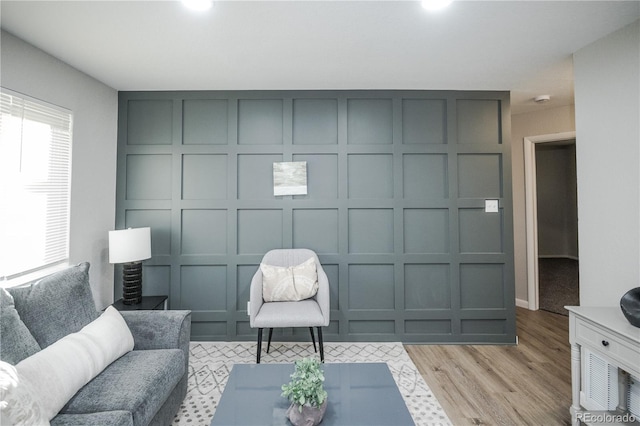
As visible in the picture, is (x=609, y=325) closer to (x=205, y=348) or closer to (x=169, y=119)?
(x=205, y=348)

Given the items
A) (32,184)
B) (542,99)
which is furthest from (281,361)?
(542,99)

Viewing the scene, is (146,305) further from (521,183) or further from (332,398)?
(521,183)

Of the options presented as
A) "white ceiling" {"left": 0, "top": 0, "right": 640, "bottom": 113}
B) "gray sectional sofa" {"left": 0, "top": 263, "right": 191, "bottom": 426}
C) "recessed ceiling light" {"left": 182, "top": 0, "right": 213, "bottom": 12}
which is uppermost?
"white ceiling" {"left": 0, "top": 0, "right": 640, "bottom": 113}

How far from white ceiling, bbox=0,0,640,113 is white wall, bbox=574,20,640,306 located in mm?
196

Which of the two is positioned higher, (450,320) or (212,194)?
(212,194)

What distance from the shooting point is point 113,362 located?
67.4 inches

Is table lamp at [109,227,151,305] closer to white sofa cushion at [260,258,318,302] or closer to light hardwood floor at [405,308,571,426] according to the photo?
white sofa cushion at [260,258,318,302]

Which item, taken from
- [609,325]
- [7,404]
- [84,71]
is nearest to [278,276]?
[7,404]

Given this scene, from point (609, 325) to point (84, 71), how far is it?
4217 mm

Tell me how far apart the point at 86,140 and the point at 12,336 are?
190cm

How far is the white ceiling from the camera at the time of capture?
180 cm

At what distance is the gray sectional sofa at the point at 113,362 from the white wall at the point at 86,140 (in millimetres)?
931

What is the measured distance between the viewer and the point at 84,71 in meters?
2.64

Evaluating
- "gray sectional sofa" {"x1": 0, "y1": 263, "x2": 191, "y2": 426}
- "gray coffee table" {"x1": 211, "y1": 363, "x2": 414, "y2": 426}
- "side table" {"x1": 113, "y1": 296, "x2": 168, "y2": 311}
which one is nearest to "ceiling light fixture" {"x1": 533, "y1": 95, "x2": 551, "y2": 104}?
"gray coffee table" {"x1": 211, "y1": 363, "x2": 414, "y2": 426}
